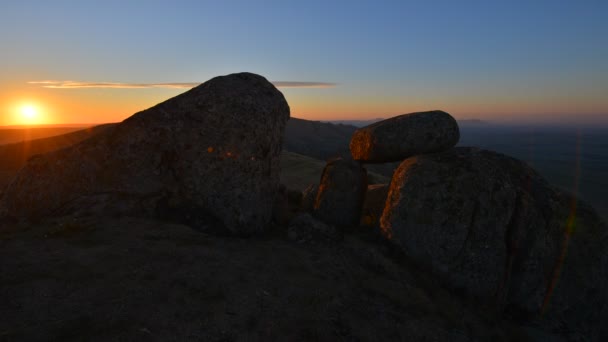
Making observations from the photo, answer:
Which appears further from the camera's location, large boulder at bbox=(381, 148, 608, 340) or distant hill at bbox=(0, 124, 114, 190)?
distant hill at bbox=(0, 124, 114, 190)

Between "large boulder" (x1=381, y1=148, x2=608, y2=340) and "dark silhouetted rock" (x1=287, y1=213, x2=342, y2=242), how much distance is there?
1.82 m

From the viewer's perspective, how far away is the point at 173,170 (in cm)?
1298

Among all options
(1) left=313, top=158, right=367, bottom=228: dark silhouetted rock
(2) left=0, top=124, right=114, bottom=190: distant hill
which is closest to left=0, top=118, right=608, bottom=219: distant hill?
(2) left=0, top=124, right=114, bottom=190: distant hill

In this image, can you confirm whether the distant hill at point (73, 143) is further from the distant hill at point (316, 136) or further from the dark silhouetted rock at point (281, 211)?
the distant hill at point (316, 136)

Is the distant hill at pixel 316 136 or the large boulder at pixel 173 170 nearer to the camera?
the large boulder at pixel 173 170

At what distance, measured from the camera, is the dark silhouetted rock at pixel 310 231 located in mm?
12359

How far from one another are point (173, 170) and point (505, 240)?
11.3 metres

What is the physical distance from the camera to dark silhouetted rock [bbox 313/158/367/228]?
14.1m

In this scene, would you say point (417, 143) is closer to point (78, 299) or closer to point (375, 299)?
point (375, 299)

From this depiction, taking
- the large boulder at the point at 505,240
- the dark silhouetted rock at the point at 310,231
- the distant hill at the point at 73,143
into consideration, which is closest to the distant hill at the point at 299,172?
the distant hill at the point at 73,143

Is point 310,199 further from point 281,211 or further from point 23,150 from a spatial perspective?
point 23,150

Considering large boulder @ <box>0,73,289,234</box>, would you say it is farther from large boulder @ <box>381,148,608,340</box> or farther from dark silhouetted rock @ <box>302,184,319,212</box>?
large boulder @ <box>381,148,608,340</box>

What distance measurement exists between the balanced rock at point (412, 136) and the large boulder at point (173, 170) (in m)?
4.15

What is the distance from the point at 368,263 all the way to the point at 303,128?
157405 mm
